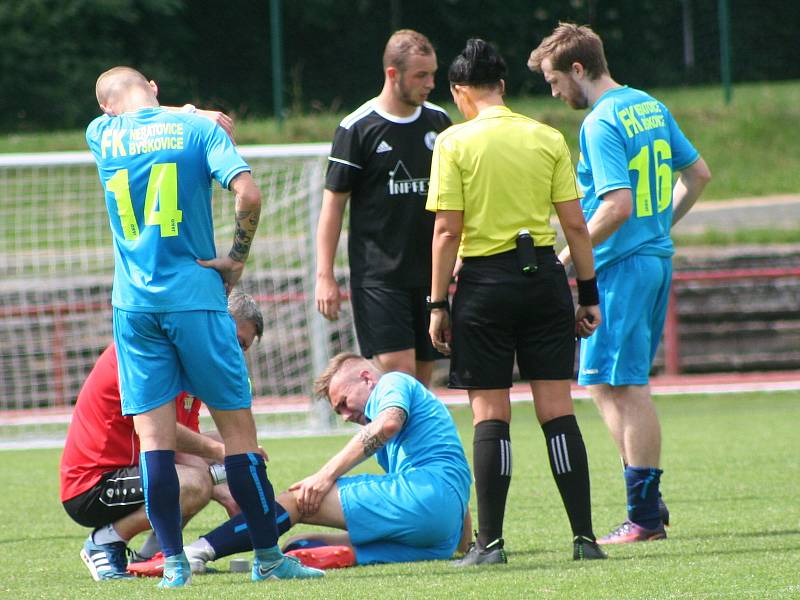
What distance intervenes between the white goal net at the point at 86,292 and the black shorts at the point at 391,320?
5.76 meters

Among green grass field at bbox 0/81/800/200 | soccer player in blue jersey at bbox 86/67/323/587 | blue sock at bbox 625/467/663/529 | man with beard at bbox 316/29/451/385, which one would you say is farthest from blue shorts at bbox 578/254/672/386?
green grass field at bbox 0/81/800/200

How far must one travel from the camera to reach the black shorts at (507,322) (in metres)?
4.92

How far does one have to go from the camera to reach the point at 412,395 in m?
5.35

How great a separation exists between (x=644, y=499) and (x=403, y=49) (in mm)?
2331

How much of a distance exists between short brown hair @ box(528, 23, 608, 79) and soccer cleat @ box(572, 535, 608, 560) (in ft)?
6.97

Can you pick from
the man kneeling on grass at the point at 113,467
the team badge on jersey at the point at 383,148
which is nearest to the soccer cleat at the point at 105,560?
the man kneeling on grass at the point at 113,467

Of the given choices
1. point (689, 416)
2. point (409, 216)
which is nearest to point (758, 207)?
point (689, 416)

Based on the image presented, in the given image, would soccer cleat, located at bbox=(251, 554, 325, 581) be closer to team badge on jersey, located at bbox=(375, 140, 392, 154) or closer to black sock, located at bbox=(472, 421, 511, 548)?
black sock, located at bbox=(472, 421, 511, 548)

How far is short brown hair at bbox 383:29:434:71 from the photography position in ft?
19.7

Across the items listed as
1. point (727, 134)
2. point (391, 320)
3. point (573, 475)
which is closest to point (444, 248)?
point (573, 475)

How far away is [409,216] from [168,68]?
1741 centimetres

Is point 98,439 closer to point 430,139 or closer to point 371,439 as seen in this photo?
point 371,439

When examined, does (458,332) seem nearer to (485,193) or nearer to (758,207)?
(485,193)

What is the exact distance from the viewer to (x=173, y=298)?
4.61 m
